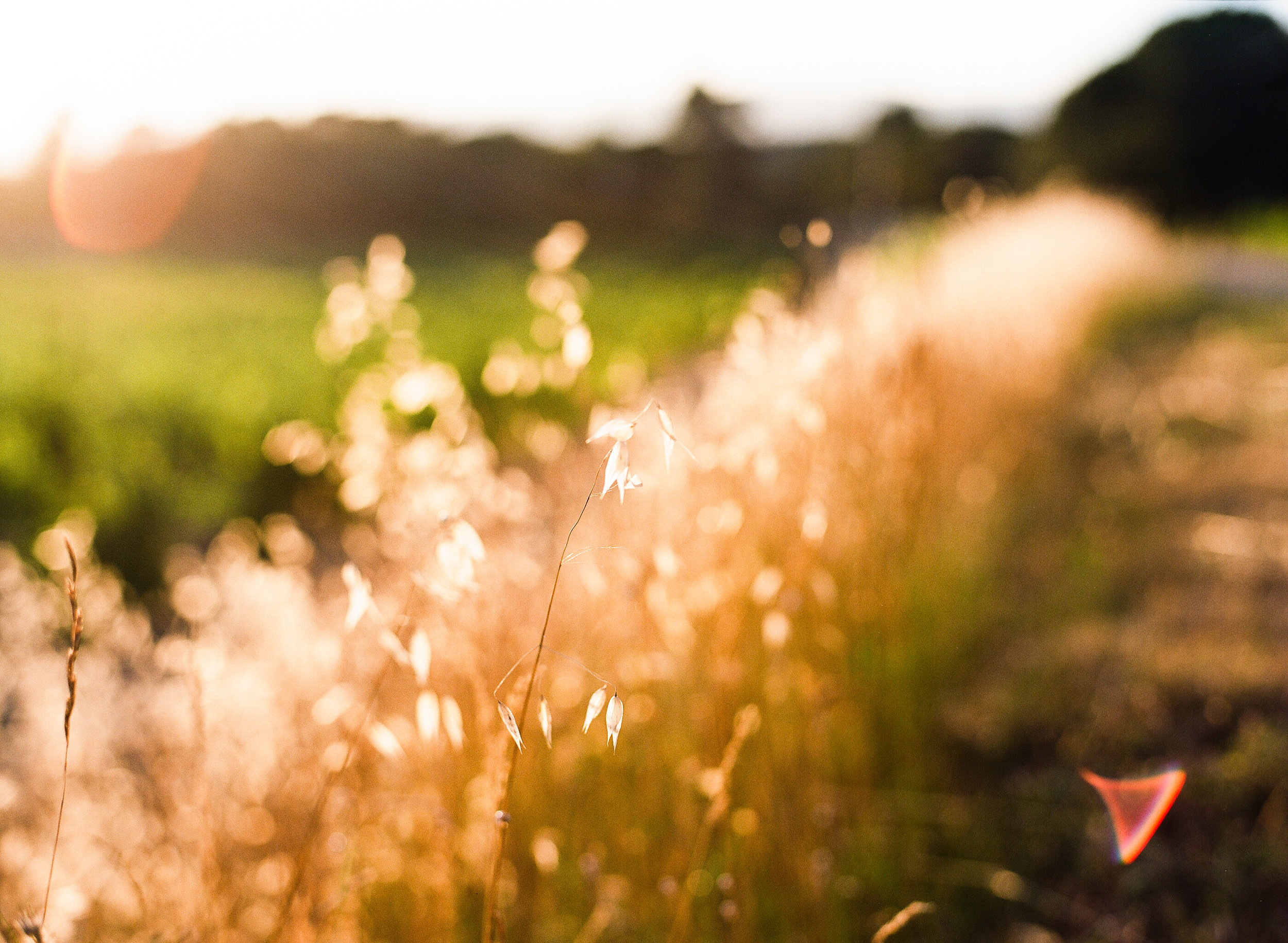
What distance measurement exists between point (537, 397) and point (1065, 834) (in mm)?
6037

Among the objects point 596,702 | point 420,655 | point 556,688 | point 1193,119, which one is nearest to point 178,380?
point 556,688

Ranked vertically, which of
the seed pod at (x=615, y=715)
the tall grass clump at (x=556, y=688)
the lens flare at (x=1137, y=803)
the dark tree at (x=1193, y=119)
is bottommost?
the lens flare at (x=1137, y=803)

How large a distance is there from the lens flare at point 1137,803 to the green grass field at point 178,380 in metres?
1.32

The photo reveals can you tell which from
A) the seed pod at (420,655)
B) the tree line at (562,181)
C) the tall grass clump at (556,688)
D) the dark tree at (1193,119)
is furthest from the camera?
the tree line at (562,181)

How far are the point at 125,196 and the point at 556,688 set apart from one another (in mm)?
36977

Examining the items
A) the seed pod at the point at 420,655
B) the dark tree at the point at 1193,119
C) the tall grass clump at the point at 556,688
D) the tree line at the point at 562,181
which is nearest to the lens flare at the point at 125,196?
the tree line at the point at 562,181

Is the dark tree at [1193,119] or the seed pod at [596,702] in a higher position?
the dark tree at [1193,119]

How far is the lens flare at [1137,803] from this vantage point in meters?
1.42

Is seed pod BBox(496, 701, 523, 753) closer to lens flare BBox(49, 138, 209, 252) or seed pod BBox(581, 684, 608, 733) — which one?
seed pod BBox(581, 684, 608, 733)

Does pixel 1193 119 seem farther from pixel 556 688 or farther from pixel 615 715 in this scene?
pixel 615 715

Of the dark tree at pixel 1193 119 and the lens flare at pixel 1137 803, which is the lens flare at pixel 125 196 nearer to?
the dark tree at pixel 1193 119

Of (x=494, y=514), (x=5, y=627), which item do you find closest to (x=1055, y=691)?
(x=494, y=514)

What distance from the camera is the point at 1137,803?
1.51m

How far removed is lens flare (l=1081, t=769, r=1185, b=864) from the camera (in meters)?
1.42
